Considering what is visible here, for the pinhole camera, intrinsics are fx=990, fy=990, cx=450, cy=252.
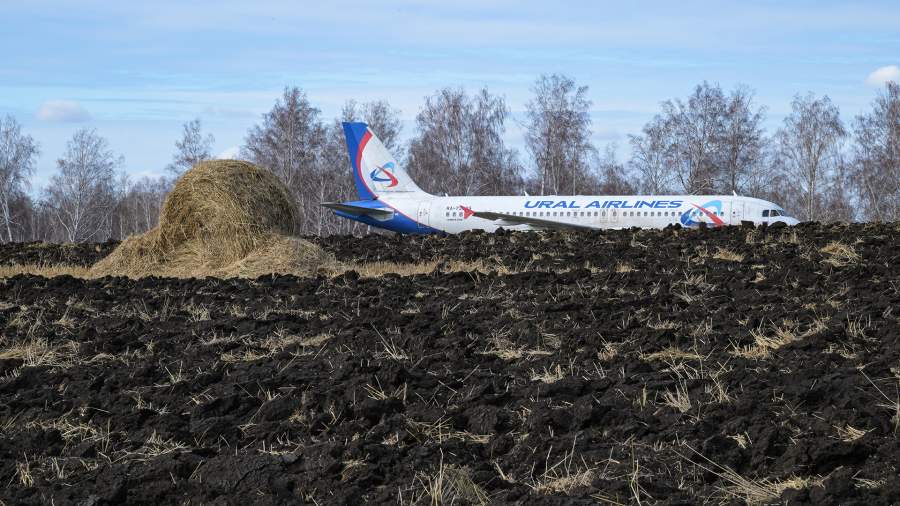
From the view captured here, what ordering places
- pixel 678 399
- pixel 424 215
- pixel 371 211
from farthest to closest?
1. pixel 371 211
2. pixel 424 215
3. pixel 678 399

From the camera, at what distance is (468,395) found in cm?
562

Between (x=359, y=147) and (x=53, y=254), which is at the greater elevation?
(x=359, y=147)

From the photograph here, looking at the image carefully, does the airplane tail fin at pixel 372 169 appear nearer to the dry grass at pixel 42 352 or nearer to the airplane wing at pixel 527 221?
the airplane wing at pixel 527 221

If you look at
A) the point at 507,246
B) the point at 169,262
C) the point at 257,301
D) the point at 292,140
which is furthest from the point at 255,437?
the point at 292,140

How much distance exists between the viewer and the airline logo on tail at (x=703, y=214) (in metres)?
27.0

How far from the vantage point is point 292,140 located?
4978 cm

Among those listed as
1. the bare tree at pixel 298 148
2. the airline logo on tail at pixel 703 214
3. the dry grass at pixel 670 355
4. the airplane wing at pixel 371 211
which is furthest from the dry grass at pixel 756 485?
the bare tree at pixel 298 148

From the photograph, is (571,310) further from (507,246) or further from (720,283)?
(507,246)

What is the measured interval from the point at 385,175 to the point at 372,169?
521 mm

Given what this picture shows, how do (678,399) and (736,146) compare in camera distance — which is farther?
(736,146)

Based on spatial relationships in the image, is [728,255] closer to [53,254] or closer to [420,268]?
[420,268]

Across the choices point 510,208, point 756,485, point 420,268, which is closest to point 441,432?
point 756,485

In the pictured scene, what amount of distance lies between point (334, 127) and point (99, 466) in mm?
49757

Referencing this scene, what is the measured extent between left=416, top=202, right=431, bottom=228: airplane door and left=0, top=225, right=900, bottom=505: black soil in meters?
21.0
